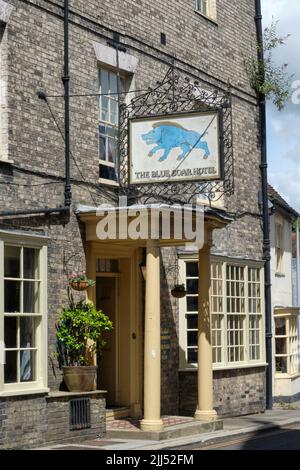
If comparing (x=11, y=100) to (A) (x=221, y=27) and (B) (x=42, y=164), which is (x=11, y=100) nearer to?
(B) (x=42, y=164)

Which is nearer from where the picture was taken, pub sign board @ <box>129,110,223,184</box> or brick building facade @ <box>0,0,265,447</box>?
brick building facade @ <box>0,0,265,447</box>

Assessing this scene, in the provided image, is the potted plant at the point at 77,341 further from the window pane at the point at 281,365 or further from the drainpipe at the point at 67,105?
the window pane at the point at 281,365

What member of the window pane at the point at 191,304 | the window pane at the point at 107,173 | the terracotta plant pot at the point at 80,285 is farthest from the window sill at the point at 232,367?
the terracotta plant pot at the point at 80,285

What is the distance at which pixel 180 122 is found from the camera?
650 inches

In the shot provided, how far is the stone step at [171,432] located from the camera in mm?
15656

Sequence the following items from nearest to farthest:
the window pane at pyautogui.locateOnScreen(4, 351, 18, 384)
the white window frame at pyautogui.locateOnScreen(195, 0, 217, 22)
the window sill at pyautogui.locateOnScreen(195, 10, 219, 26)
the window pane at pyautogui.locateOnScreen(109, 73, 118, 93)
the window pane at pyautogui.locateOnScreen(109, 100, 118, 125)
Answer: the window pane at pyautogui.locateOnScreen(4, 351, 18, 384)
the window pane at pyautogui.locateOnScreen(109, 100, 118, 125)
the window pane at pyautogui.locateOnScreen(109, 73, 118, 93)
the window sill at pyautogui.locateOnScreen(195, 10, 219, 26)
the white window frame at pyautogui.locateOnScreen(195, 0, 217, 22)

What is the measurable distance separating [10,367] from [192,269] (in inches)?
244

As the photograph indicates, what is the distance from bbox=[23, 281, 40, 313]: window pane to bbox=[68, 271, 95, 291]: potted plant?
736mm

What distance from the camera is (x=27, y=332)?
49.0 feet

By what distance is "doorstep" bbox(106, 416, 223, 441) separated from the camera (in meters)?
15.7

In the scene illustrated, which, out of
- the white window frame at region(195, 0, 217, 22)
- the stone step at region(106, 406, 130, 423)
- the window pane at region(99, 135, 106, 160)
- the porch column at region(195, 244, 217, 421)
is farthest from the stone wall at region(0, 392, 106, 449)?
the white window frame at region(195, 0, 217, 22)

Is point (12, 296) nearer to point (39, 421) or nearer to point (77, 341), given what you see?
point (77, 341)

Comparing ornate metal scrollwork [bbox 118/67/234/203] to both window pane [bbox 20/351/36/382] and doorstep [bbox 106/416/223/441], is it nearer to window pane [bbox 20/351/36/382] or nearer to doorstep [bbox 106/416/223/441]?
window pane [bbox 20/351/36/382]

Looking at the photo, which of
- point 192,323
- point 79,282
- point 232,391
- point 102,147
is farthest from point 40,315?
point 232,391
